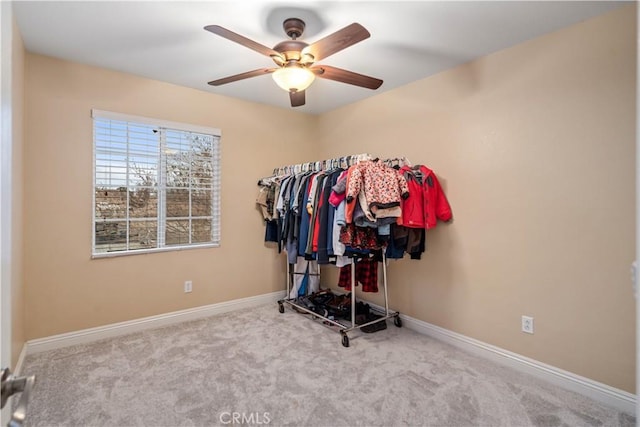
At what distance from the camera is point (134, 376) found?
2289 millimetres

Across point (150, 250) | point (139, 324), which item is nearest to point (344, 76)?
point (150, 250)

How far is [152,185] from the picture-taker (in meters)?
3.23

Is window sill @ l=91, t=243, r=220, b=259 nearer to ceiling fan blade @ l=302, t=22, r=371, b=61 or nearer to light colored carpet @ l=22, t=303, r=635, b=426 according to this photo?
light colored carpet @ l=22, t=303, r=635, b=426

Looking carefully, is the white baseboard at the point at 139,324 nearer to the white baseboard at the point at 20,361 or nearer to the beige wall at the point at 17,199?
the white baseboard at the point at 20,361

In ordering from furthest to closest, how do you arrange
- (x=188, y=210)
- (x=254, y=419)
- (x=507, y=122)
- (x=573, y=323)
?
(x=188, y=210) → (x=507, y=122) → (x=573, y=323) → (x=254, y=419)

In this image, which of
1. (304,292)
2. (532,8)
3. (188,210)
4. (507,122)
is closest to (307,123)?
(188,210)

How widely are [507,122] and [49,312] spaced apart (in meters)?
3.96

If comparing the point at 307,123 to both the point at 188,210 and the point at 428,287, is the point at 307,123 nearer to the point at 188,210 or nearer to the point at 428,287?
the point at 188,210

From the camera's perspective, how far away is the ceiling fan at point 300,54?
1731 millimetres

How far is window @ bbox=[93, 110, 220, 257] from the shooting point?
2965 mm

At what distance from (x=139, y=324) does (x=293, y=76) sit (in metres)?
2.66

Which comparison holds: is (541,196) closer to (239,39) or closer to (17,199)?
(239,39)

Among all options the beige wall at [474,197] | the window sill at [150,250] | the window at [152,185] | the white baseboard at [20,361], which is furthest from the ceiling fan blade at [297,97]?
the white baseboard at [20,361]

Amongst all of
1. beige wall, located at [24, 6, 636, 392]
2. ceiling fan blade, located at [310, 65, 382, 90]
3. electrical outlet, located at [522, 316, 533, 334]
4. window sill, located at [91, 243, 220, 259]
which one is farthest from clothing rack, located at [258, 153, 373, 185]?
electrical outlet, located at [522, 316, 533, 334]
